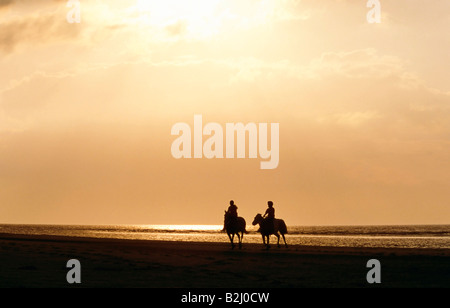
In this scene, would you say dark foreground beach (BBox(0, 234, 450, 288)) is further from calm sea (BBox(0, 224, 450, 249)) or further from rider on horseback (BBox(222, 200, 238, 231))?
calm sea (BBox(0, 224, 450, 249))

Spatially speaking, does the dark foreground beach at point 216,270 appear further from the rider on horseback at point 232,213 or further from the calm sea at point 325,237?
the calm sea at point 325,237

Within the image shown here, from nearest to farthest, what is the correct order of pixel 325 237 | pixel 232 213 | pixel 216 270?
pixel 216 270, pixel 232 213, pixel 325 237

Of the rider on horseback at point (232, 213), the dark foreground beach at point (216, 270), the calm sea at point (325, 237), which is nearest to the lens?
the dark foreground beach at point (216, 270)

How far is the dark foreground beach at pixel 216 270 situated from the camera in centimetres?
1948

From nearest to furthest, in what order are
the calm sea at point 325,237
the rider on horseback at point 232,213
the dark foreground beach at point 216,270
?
1. the dark foreground beach at point 216,270
2. the rider on horseback at point 232,213
3. the calm sea at point 325,237

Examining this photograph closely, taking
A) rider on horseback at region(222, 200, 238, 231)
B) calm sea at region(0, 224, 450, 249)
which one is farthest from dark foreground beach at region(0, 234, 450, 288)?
calm sea at region(0, 224, 450, 249)

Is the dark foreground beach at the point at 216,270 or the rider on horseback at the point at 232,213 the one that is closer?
the dark foreground beach at the point at 216,270

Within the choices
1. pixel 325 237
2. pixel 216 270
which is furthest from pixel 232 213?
pixel 325 237

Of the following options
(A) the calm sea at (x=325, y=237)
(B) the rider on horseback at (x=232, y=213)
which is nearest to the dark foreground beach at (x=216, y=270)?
(B) the rider on horseback at (x=232, y=213)

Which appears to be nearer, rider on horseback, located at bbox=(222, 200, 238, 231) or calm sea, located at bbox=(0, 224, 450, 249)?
rider on horseback, located at bbox=(222, 200, 238, 231)

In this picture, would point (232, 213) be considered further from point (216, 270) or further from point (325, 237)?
point (325, 237)

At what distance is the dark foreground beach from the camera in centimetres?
1948

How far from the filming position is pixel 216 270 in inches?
913
